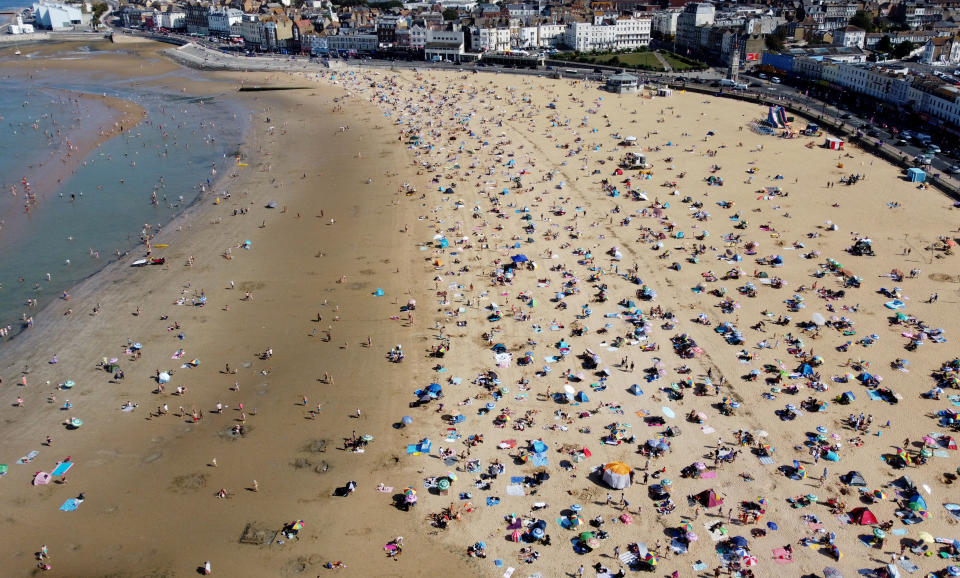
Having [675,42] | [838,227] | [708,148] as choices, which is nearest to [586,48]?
[675,42]

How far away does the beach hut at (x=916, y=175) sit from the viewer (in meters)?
38.0

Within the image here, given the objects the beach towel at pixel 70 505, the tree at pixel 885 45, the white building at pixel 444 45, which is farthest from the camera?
the white building at pixel 444 45

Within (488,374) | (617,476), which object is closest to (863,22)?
(488,374)

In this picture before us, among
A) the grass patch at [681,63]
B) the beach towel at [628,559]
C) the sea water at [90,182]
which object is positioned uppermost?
the grass patch at [681,63]

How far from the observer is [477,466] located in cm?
1883

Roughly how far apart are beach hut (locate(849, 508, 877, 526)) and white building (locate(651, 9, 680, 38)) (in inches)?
3375

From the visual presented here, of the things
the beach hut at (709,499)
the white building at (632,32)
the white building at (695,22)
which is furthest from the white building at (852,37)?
the beach hut at (709,499)

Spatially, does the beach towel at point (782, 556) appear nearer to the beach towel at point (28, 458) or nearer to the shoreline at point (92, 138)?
the beach towel at point (28, 458)

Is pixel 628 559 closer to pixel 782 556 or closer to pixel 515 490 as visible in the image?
pixel 515 490

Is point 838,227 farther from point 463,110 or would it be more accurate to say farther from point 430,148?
point 463,110

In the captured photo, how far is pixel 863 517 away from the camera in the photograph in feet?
55.1

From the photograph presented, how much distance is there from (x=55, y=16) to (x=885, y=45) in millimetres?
136833

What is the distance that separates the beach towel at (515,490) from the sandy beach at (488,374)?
0.12 feet

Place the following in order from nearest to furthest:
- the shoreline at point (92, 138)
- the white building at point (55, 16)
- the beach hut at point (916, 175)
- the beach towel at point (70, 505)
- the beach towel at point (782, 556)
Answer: the beach towel at point (782, 556), the beach towel at point (70, 505), the shoreline at point (92, 138), the beach hut at point (916, 175), the white building at point (55, 16)
